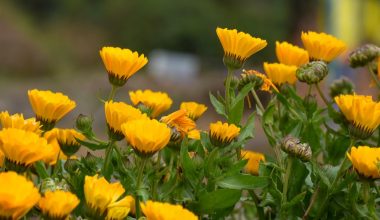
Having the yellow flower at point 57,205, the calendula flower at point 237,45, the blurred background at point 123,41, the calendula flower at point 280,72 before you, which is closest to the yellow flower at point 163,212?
the yellow flower at point 57,205

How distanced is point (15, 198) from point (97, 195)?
9 cm

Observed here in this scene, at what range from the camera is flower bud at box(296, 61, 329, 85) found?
86cm

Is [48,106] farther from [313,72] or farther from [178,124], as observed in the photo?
[313,72]

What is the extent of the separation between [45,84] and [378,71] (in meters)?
6.29

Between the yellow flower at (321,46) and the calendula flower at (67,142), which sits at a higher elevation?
the yellow flower at (321,46)

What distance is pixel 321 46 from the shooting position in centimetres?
94

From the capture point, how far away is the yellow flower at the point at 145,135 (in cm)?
66

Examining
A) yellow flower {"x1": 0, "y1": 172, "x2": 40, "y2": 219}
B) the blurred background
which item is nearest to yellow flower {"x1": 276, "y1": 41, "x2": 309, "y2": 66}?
yellow flower {"x1": 0, "y1": 172, "x2": 40, "y2": 219}

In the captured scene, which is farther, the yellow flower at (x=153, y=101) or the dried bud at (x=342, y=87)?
the dried bud at (x=342, y=87)

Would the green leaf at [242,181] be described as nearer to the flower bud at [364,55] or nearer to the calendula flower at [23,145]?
the calendula flower at [23,145]

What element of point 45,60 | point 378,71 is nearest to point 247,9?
point 45,60

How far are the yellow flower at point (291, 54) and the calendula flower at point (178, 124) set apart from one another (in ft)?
0.75

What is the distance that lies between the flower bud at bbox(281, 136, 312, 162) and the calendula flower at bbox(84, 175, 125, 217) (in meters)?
0.20

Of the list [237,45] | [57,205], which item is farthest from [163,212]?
[237,45]
